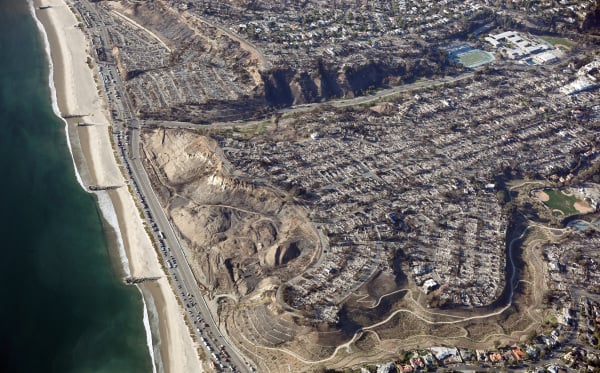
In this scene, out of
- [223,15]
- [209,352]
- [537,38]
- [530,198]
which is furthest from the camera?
[537,38]

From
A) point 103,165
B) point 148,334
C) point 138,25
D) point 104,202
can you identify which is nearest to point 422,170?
point 148,334

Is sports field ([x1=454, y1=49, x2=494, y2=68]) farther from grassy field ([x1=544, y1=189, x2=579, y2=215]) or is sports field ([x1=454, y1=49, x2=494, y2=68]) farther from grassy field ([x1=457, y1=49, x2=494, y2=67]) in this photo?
grassy field ([x1=544, y1=189, x2=579, y2=215])

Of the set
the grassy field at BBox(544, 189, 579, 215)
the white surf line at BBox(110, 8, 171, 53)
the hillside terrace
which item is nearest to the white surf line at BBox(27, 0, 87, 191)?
the white surf line at BBox(110, 8, 171, 53)

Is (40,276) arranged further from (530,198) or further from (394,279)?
(530,198)

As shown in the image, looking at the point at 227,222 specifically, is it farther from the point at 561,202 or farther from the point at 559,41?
the point at 559,41

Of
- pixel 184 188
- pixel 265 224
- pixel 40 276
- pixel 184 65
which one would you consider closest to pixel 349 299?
pixel 265 224

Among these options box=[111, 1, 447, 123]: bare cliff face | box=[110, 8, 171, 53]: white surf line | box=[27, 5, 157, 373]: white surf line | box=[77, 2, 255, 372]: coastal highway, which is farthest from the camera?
box=[110, 8, 171, 53]: white surf line
